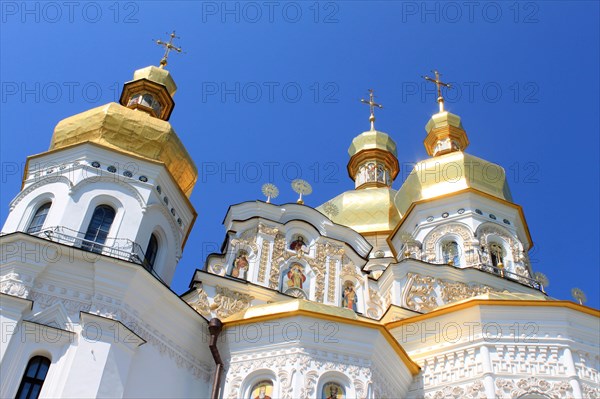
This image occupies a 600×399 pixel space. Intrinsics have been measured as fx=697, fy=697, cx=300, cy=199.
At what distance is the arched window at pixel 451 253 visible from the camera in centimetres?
1704

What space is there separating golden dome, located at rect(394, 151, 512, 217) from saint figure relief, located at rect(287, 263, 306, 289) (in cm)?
489

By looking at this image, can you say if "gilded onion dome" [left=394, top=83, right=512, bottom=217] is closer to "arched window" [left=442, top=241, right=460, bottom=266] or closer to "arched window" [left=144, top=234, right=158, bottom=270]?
"arched window" [left=442, top=241, right=460, bottom=266]

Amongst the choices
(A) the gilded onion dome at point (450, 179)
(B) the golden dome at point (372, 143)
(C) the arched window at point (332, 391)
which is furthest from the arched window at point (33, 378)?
(B) the golden dome at point (372, 143)

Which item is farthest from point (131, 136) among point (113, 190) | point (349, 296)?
point (349, 296)

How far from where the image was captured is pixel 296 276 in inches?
586

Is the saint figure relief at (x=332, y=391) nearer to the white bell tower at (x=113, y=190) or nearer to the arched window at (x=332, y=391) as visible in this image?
the arched window at (x=332, y=391)

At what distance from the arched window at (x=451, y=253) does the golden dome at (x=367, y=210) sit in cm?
476

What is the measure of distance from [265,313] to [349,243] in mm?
5084

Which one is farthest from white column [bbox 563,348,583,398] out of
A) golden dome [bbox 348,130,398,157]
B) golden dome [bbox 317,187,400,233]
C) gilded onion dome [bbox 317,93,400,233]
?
golden dome [bbox 348,130,398,157]

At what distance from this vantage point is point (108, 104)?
15.3 meters

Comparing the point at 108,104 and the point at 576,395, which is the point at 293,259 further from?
the point at 576,395

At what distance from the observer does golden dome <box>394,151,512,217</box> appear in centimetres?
1845

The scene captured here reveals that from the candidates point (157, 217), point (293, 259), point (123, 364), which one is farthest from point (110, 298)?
point (293, 259)

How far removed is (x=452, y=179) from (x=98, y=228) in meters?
9.63
